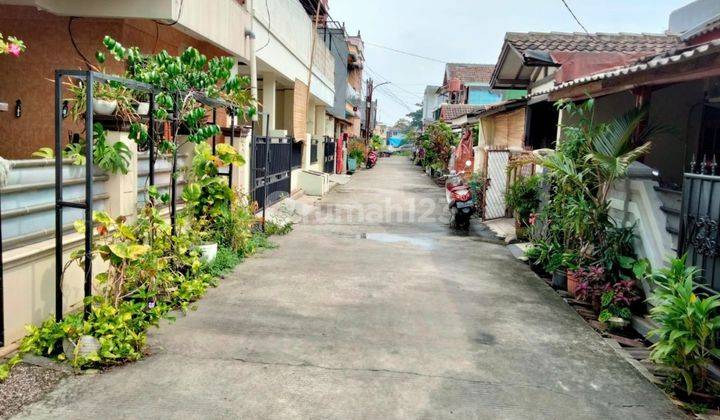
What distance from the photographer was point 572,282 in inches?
259

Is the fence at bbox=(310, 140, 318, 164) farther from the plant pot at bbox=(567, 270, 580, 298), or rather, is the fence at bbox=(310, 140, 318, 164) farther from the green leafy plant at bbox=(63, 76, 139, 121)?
the green leafy plant at bbox=(63, 76, 139, 121)

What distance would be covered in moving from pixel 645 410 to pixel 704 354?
2.04 ft

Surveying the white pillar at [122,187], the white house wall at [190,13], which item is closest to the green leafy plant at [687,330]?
the white pillar at [122,187]

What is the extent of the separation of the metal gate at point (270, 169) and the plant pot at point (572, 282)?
549 cm

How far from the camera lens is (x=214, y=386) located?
147 inches

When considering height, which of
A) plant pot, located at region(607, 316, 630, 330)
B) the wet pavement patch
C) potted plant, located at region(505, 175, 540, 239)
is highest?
potted plant, located at region(505, 175, 540, 239)

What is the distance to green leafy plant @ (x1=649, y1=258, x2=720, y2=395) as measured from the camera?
12.2 ft

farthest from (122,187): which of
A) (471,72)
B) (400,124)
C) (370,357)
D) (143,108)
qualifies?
(400,124)

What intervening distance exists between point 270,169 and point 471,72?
3764 centimetres

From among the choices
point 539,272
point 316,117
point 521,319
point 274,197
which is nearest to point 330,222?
point 274,197

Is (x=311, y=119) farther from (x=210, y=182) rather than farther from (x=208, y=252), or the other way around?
(x=208, y=252)

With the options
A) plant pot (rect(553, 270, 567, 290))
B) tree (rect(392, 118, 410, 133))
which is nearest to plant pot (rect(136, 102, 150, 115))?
plant pot (rect(553, 270, 567, 290))

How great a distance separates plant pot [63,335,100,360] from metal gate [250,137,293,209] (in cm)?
586

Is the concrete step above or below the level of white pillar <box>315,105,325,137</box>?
below
